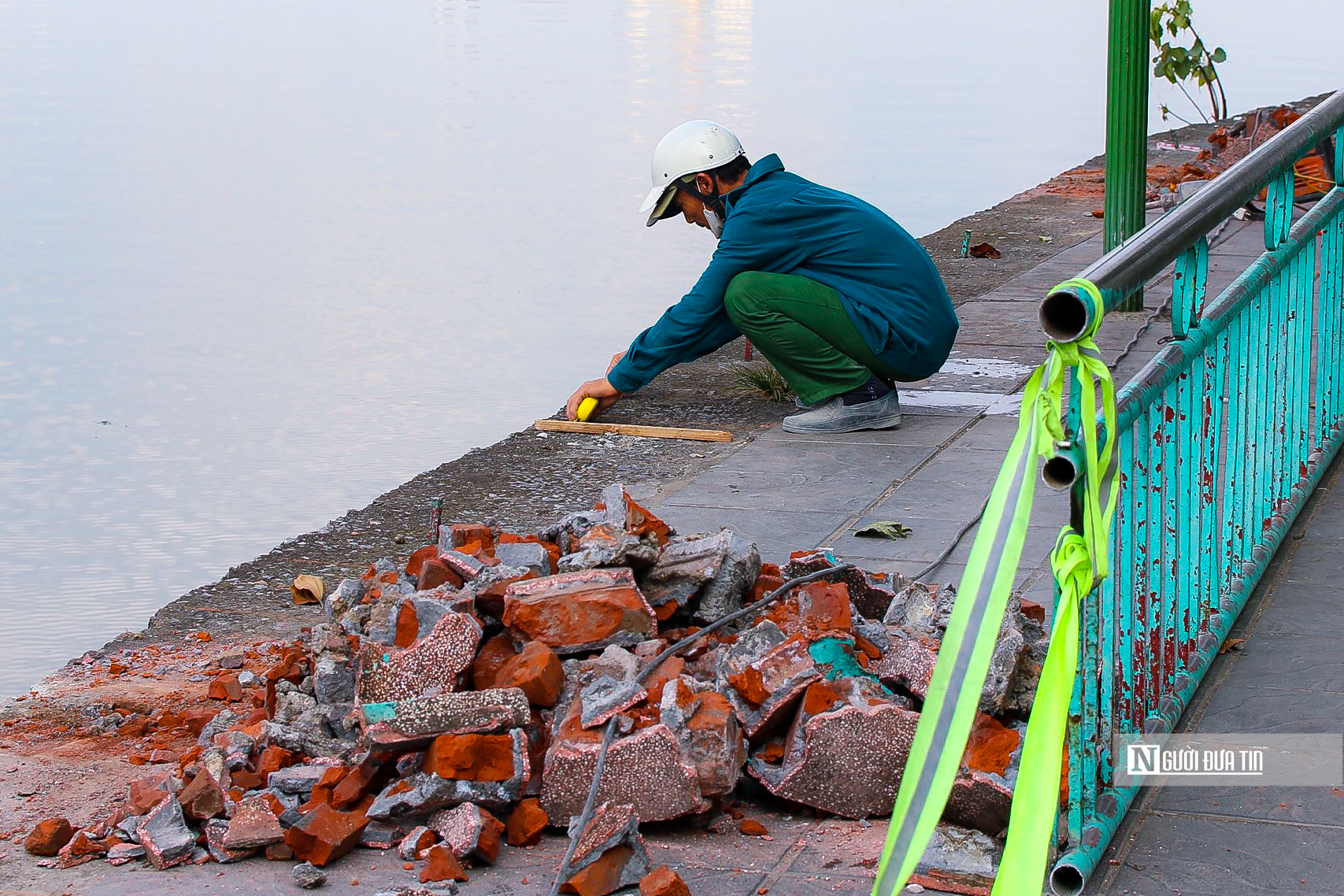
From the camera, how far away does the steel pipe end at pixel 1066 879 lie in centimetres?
279

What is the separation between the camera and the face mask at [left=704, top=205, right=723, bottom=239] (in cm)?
649

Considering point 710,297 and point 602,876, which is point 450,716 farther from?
point 710,297

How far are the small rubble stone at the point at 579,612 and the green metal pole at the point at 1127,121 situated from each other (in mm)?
4755

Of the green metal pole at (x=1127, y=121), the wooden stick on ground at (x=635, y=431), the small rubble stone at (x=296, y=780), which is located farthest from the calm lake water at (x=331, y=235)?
the green metal pole at (x=1127, y=121)

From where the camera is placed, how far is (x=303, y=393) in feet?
27.1

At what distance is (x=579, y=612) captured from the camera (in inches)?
152

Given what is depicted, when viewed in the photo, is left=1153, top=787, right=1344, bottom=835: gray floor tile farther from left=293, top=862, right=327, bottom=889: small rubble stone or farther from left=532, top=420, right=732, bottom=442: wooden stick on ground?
left=532, top=420, right=732, bottom=442: wooden stick on ground

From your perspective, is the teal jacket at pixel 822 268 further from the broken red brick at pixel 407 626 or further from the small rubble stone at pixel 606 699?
the small rubble stone at pixel 606 699

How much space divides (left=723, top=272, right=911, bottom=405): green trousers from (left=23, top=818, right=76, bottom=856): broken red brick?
11.6 feet

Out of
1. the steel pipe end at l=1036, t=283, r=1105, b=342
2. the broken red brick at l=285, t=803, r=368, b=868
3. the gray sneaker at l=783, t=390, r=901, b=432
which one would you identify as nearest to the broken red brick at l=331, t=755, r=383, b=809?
the broken red brick at l=285, t=803, r=368, b=868

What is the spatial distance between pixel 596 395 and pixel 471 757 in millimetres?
3408

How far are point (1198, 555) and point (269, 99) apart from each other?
1647 cm

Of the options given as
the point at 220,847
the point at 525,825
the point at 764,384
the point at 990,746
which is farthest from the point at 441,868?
the point at 764,384

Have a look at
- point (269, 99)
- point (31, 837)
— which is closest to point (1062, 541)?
point (31, 837)
